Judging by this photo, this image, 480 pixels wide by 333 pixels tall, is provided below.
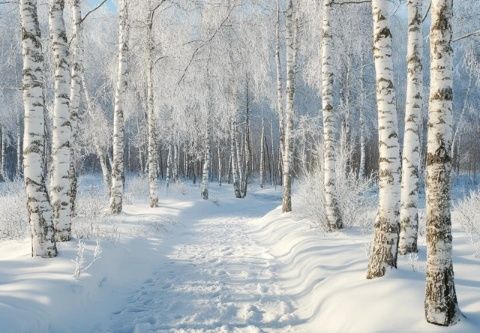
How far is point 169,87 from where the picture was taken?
20.6 metres

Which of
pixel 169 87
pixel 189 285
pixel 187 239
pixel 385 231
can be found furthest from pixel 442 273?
pixel 169 87

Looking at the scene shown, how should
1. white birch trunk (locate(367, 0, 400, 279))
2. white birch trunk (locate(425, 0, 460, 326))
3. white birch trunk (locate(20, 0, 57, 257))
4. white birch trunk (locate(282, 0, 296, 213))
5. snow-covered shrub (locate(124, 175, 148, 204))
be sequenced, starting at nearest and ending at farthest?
1. white birch trunk (locate(425, 0, 460, 326))
2. white birch trunk (locate(367, 0, 400, 279))
3. white birch trunk (locate(20, 0, 57, 257))
4. white birch trunk (locate(282, 0, 296, 213))
5. snow-covered shrub (locate(124, 175, 148, 204))

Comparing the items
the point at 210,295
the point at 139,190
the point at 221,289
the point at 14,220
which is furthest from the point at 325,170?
the point at 139,190

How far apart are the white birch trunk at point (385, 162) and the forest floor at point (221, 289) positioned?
0.79ft

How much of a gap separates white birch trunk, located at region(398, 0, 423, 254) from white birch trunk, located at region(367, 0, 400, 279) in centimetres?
108

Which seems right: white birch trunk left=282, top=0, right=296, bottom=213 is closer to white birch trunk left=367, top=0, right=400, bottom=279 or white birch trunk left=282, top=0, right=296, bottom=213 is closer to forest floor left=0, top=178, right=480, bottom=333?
forest floor left=0, top=178, right=480, bottom=333

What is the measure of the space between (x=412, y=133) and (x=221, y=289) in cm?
358

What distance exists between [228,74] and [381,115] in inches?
695

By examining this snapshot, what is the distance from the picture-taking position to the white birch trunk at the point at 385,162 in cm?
474

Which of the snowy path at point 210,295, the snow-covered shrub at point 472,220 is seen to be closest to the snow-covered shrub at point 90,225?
the snowy path at point 210,295

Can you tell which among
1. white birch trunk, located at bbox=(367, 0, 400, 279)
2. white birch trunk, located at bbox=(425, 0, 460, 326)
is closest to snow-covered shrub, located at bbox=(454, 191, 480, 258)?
white birch trunk, located at bbox=(367, 0, 400, 279)

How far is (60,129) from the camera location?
674 cm

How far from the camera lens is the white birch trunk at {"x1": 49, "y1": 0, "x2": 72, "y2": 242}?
6.74 m

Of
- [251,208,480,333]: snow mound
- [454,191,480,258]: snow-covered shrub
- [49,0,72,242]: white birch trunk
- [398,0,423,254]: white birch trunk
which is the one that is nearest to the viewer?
[251,208,480,333]: snow mound
